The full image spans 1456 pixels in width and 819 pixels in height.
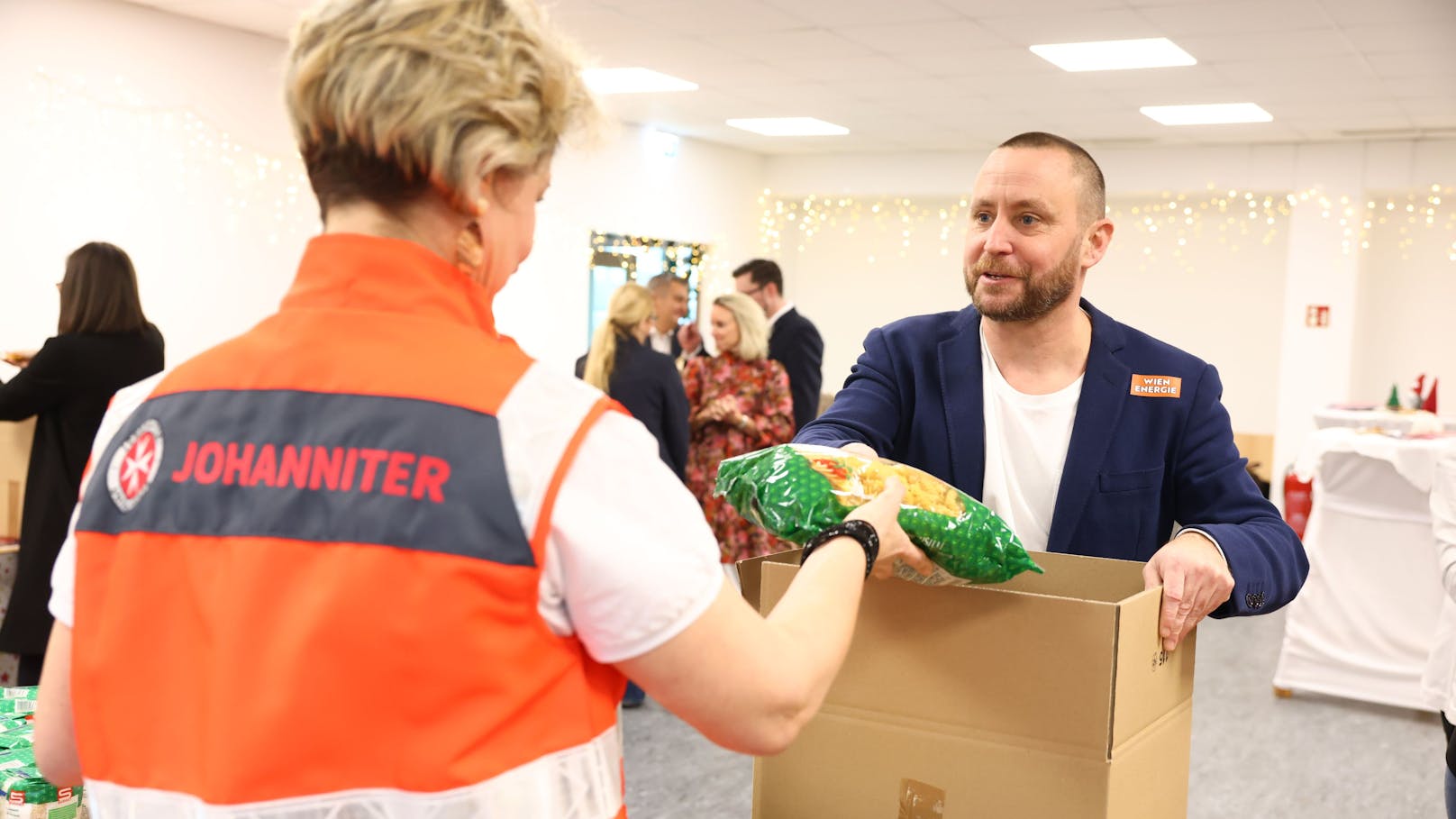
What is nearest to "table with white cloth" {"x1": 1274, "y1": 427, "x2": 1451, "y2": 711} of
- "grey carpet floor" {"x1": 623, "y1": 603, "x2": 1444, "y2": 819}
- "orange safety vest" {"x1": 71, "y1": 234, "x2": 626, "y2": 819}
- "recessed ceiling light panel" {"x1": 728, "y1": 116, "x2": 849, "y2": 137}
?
"grey carpet floor" {"x1": 623, "y1": 603, "x2": 1444, "y2": 819}

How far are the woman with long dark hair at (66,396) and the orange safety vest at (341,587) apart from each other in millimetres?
2919

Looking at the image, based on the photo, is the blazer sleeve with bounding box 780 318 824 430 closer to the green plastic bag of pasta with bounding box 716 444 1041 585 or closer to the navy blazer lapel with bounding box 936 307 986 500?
the navy blazer lapel with bounding box 936 307 986 500

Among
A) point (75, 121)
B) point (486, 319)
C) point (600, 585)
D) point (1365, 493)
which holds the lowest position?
point (1365, 493)

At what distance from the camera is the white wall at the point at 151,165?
19.3ft

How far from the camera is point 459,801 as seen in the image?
→ 2.53 ft

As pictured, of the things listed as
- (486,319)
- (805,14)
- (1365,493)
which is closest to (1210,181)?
(805,14)

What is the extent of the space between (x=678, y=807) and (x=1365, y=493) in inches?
117

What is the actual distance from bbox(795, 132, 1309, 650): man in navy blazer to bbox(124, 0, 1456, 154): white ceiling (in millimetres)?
4518

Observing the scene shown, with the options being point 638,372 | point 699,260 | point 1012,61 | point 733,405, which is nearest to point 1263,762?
point 733,405

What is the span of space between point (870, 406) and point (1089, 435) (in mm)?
299

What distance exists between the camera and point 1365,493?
188 inches

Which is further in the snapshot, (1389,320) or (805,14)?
(1389,320)

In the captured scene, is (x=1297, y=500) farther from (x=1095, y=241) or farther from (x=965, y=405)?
(x=965, y=405)

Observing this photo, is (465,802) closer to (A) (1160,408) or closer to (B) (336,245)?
(B) (336,245)
